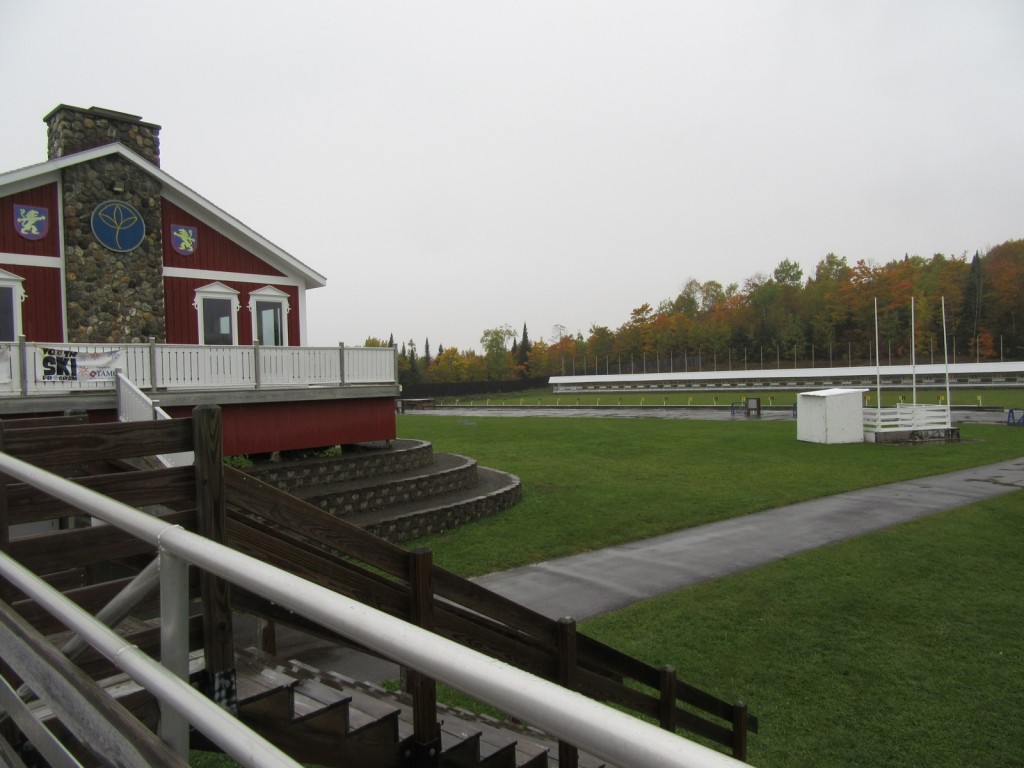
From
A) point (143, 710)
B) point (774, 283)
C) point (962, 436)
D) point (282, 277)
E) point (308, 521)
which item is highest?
point (774, 283)

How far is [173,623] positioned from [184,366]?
12.4 metres

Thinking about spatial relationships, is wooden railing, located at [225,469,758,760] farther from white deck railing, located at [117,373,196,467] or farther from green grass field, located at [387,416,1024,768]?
white deck railing, located at [117,373,196,467]

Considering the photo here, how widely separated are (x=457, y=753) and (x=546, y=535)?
8.60 m

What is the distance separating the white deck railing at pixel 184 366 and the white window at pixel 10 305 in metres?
3.15

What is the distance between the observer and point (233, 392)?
13320mm

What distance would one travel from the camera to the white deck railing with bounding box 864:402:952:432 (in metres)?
25.5

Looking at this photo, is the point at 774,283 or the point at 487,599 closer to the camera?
the point at 487,599

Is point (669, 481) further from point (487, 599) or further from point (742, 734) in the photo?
point (487, 599)

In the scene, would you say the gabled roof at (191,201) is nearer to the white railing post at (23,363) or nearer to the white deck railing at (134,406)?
the white railing post at (23,363)

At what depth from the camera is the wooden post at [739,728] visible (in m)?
4.79

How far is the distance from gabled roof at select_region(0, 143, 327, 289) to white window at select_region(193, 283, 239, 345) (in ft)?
4.40

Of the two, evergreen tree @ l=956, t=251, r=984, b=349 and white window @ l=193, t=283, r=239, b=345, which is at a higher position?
evergreen tree @ l=956, t=251, r=984, b=349

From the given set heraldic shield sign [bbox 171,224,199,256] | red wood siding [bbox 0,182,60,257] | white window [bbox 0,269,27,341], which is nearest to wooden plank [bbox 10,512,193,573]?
white window [bbox 0,269,27,341]

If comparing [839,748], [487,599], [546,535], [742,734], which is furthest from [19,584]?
[546,535]
